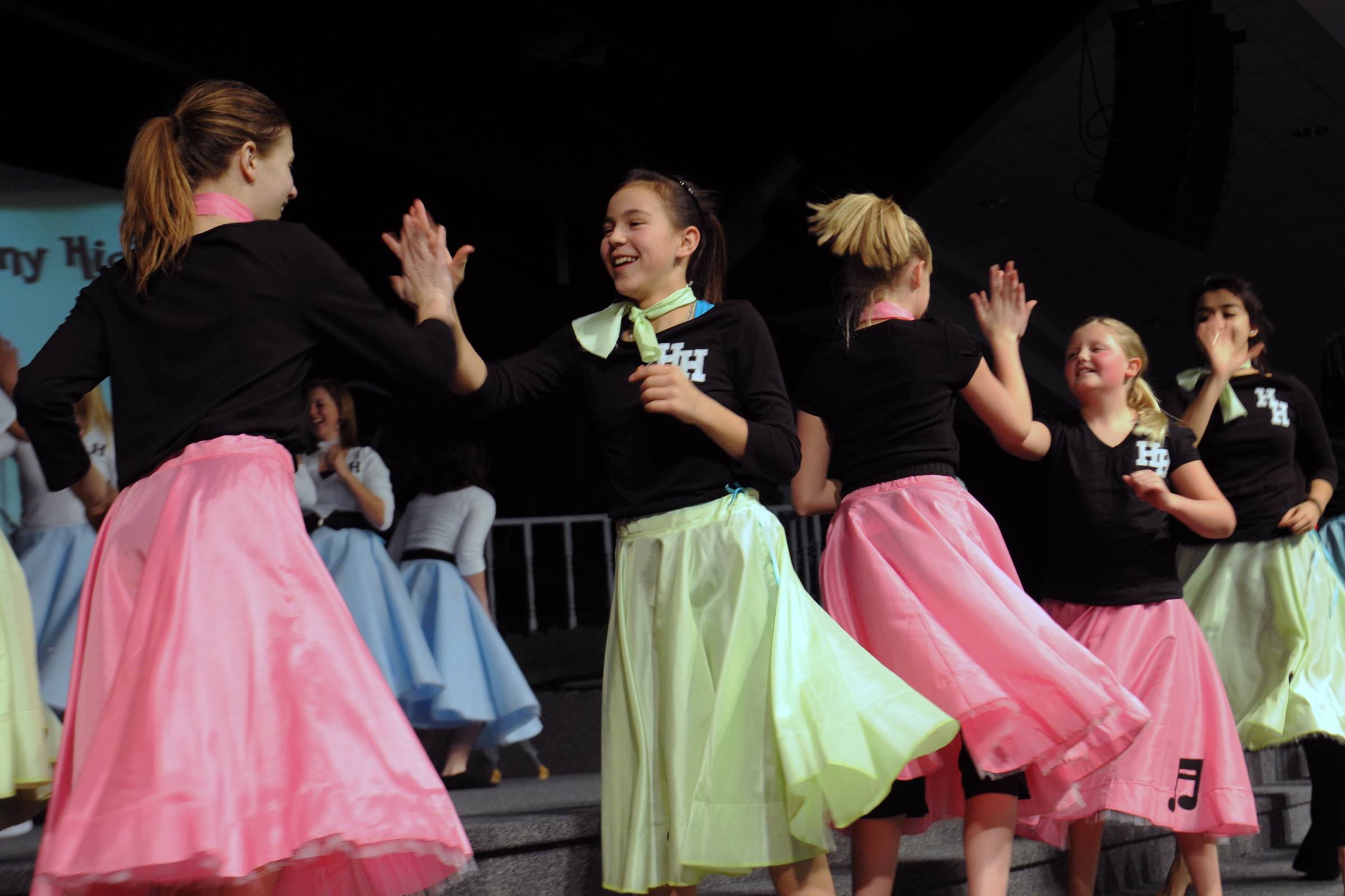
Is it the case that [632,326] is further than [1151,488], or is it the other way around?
[1151,488]

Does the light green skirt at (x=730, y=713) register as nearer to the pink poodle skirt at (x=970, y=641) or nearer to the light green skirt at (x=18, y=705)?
the pink poodle skirt at (x=970, y=641)

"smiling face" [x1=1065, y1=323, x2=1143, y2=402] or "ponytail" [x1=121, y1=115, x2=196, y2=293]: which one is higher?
"ponytail" [x1=121, y1=115, x2=196, y2=293]

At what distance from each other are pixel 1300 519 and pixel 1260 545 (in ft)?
0.44

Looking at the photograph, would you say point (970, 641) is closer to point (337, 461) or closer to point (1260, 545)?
point (1260, 545)

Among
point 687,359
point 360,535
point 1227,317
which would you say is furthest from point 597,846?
point 1227,317

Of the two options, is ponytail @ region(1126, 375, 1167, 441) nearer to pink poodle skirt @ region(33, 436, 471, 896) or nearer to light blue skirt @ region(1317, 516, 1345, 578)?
light blue skirt @ region(1317, 516, 1345, 578)

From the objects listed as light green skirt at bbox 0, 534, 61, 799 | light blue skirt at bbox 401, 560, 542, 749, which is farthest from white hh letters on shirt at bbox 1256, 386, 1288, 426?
light green skirt at bbox 0, 534, 61, 799

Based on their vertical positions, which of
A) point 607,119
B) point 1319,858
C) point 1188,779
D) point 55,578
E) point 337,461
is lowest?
point 1319,858

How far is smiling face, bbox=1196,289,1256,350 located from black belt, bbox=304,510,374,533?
2.76 metres

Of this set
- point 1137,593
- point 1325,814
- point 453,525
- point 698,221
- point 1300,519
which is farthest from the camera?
point 453,525

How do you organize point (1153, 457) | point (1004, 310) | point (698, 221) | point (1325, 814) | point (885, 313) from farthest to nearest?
1. point (1325, 814)
2. point (1153, 457)
3. point (1004, 310)
4. point (885, 313)
5. point (698, 221)

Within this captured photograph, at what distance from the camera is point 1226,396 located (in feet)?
13.7

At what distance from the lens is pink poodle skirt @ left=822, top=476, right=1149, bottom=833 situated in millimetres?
2572

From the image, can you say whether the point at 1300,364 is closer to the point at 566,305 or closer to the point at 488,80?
the point at 566,305
